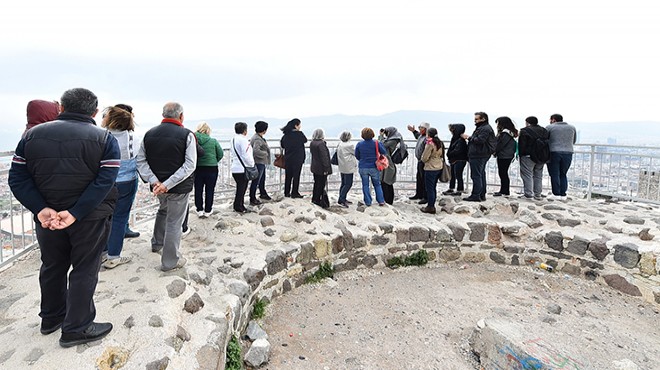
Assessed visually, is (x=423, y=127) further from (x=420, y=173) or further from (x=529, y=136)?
(x=529, y=136)

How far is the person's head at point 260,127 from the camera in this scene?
307 inches

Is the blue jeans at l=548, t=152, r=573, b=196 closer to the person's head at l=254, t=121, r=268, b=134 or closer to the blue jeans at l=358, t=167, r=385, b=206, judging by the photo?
the blue jeans at l=358, t=167, r=385, b=206

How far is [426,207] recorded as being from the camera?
8.83 m

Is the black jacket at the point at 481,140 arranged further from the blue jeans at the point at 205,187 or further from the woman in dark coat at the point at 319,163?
the blue jeans at the point at 205,187

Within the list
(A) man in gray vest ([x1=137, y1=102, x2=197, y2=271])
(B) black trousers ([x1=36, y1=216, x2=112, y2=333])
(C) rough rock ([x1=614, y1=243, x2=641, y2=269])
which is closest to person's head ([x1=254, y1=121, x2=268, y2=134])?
(A) man in gray vest ([x1=137, y1=102, x2=197, y2=271])

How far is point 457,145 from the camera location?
29.5 feet

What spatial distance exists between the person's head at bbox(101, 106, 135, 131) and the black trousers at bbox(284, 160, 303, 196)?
13.0 ft

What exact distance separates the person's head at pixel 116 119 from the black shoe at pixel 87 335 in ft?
7.64

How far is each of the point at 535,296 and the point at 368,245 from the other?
9.67ft

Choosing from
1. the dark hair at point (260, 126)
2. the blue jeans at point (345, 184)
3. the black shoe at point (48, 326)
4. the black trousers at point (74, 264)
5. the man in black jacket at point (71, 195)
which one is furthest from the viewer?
the blue jeans at point (345, 184)

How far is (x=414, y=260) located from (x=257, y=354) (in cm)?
423

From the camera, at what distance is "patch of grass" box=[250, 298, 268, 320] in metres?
5.39

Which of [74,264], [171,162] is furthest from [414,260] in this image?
[74,264]

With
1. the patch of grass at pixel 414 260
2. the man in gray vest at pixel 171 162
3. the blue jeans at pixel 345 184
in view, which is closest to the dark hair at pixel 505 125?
the patch of grass at pixel 414 260
